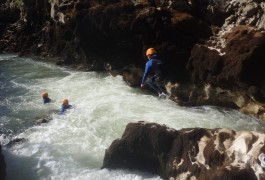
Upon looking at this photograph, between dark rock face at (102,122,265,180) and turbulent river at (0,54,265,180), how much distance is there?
435 millimetres

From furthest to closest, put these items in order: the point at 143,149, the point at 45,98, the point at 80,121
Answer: the point at 45,98
the point at 80,121
the point at 143,149

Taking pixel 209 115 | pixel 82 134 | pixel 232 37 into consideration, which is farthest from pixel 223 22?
pixel 82 134

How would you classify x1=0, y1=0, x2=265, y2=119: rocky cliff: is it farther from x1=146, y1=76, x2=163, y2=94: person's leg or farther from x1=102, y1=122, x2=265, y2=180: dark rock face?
x1=102, y1=122, x2=265, y2=180: dark rock face

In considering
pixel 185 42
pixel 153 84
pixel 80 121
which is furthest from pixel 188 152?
pixel 185 42

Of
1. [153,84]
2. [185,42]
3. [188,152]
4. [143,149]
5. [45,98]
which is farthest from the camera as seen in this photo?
[45,98]

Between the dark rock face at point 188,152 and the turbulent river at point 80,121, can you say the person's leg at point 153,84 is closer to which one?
the turbulent river at point 80,121

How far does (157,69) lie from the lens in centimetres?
1153

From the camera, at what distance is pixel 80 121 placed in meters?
12.5

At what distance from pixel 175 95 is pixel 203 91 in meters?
1.22

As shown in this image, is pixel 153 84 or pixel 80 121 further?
pixel 153 84

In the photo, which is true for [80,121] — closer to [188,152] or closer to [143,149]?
[143,149]

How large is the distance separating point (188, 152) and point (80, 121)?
560 cm

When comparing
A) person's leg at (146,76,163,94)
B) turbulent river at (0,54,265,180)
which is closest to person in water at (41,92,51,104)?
turbulent river at (0,54,265,180)

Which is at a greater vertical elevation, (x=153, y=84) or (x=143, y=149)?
(x=153, y=84)
